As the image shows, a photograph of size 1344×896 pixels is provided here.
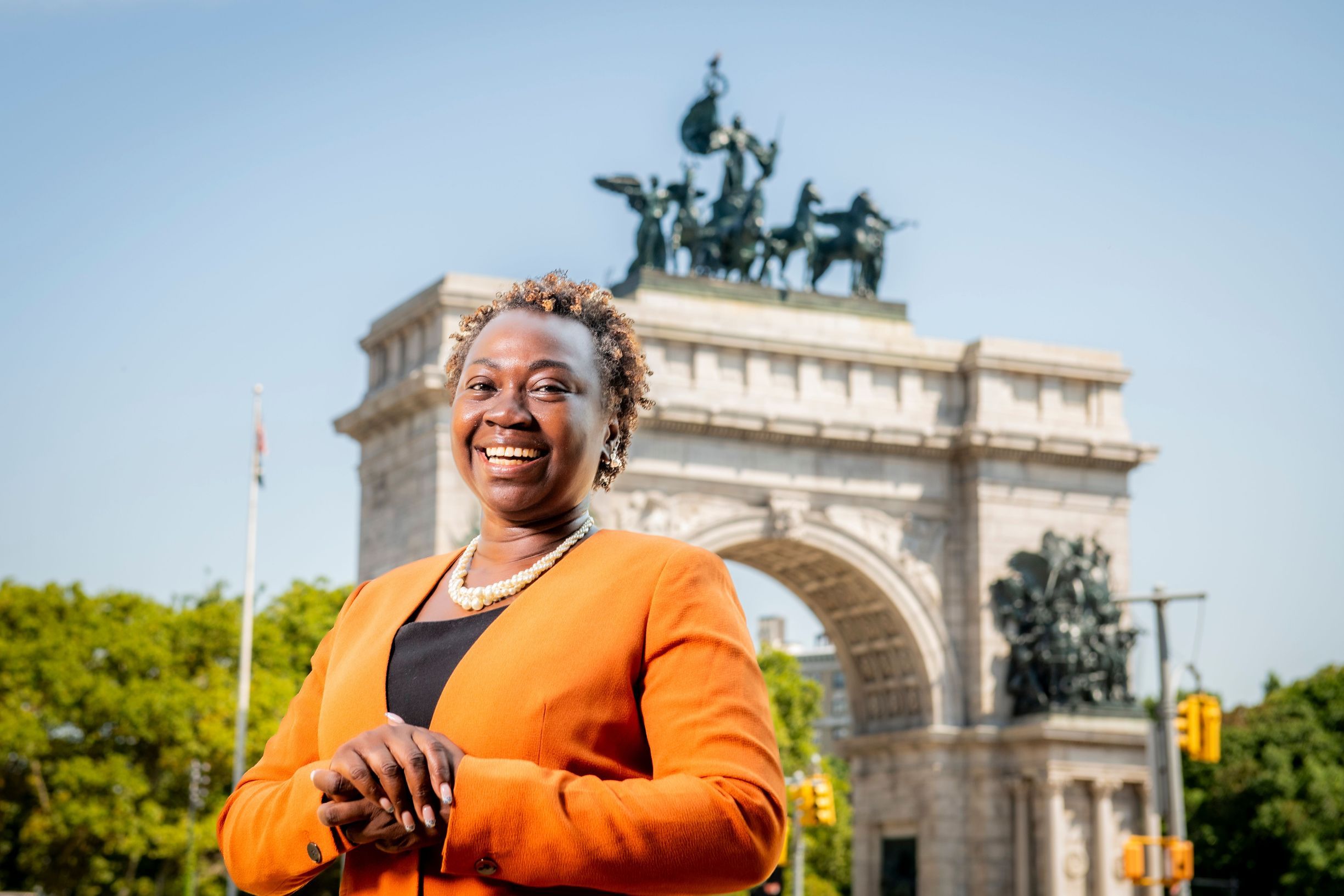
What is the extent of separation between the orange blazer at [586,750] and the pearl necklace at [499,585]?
32mm

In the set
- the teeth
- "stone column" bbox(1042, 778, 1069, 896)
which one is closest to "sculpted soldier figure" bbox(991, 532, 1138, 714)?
"stone column" bbox(1042, 778, 1069, 896)

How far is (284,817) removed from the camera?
9.75 ft

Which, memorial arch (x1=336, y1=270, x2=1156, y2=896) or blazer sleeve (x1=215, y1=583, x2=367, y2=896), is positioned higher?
memorial arch (x1=336, y1=270, x2=1156, y2=896)

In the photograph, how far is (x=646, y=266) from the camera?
33.8 metres

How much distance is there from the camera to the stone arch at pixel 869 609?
3369cm

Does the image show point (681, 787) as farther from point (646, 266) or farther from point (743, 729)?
point (646, 266)

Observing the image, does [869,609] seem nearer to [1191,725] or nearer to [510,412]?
[1191,725]

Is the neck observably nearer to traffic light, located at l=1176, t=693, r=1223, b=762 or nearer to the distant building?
traffic light, located at l=1176, t=693, r=1223, b=762

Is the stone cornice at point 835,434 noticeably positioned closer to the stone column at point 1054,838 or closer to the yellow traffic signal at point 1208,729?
the stone column at point 1054,838

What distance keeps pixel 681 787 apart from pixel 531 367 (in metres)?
0.83

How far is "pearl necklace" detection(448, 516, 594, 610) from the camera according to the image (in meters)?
3.17

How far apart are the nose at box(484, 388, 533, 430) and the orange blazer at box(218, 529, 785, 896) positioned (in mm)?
243

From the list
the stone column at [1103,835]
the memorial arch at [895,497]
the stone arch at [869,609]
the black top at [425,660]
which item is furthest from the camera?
the stone arch at [869,609]

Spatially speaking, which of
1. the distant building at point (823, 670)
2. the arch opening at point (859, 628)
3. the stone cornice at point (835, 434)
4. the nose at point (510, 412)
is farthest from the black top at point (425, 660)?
the distant building at point (823, 670)
